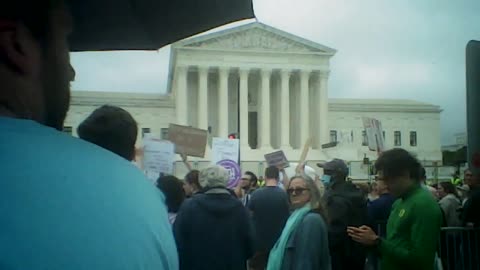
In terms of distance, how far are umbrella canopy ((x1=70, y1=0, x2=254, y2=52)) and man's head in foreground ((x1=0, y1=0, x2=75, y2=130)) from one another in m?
0.52

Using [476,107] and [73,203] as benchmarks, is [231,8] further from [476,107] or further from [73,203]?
[476,107]

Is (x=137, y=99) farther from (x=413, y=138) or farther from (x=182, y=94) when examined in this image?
(x=413, y=138)

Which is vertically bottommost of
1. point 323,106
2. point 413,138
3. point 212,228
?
point 212,228

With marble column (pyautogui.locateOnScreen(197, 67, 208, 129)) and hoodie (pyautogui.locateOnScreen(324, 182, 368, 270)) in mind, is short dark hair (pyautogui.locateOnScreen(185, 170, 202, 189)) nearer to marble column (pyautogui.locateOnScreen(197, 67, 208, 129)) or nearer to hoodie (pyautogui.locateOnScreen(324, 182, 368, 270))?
hoodie (pyautogui.locateOnScreen(324, 182, 368, 270))

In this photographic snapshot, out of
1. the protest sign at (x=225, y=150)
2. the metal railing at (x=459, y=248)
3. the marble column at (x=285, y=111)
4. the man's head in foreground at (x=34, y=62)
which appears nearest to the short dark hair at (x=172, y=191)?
the metal railing at (x=459, y=248)

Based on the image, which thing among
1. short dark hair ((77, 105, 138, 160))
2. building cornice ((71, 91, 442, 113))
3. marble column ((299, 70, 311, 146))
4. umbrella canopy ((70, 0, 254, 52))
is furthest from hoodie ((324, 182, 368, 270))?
marble column ((299, 70, 311, 146))

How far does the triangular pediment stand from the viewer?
182 ft

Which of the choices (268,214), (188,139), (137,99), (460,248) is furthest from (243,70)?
(460,248)

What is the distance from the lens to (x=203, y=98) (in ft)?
182

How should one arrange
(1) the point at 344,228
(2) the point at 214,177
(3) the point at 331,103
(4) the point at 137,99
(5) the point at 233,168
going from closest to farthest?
1. (2) the point at 214,177
2. (1) the point at 344,228
3. (5) the point at 233,168
4. (4) the point at 137,99
5. (3) the point at 331,103

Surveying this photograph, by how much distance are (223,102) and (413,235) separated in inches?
2056

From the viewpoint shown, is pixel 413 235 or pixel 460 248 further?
pixel 460 248

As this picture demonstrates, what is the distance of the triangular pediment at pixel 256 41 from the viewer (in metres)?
55.5

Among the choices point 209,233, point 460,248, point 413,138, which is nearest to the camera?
point 209,233
